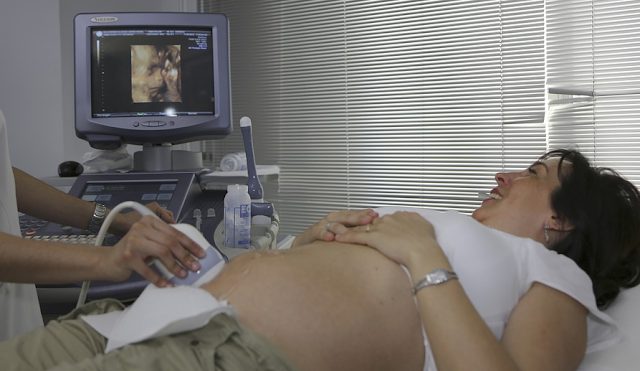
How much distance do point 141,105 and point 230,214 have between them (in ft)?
2.17

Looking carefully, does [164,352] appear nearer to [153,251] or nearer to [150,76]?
[153,251]

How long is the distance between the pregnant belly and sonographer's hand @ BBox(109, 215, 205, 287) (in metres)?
0.08

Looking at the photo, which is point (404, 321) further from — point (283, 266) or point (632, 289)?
point (632, 289)

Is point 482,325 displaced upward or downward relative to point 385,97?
downward

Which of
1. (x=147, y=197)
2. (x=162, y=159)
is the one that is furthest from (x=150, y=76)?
(x=147, y=197)

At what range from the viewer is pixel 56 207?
5.22ft

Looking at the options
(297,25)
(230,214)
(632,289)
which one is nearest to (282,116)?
(297,25)

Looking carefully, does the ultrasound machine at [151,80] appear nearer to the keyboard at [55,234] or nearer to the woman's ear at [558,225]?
the keyboard at [55,234]

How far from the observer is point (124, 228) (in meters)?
1.59

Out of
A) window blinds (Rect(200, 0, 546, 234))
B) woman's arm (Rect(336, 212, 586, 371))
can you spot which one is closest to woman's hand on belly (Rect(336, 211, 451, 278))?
woman's arm (Rect(336, 212, 586, 371))

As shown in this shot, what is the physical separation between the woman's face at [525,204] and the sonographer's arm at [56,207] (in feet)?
2.73

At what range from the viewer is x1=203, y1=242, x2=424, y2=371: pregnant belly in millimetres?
1052

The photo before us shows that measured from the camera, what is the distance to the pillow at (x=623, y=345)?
3.87 ft

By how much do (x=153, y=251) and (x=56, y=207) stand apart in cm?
68
